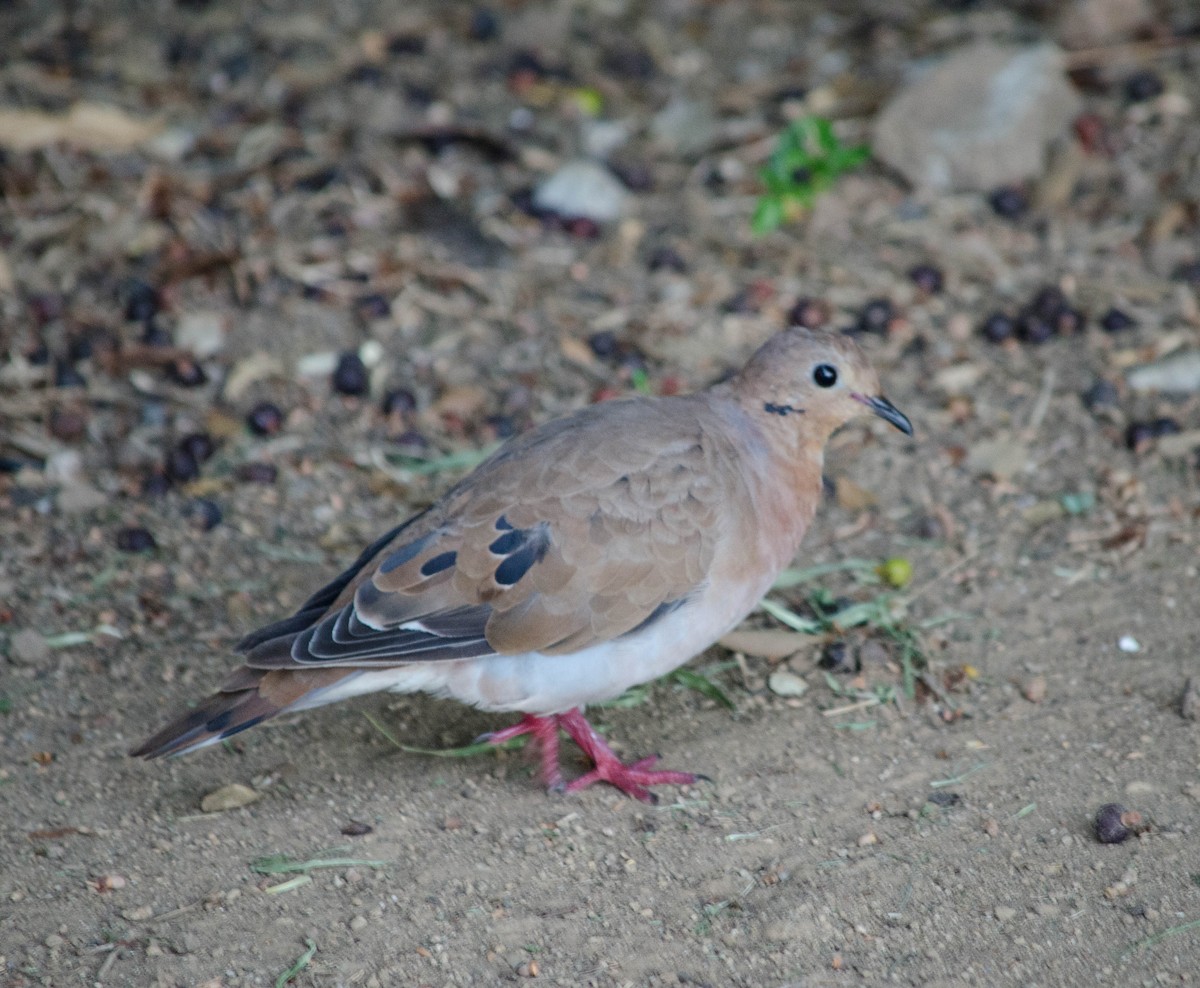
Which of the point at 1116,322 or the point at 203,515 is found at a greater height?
the point at 1116,322

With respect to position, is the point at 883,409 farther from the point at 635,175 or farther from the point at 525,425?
the point at 635,175

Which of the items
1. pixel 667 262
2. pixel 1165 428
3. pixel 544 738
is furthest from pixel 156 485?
pixel 1165 428

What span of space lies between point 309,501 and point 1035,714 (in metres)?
2.65

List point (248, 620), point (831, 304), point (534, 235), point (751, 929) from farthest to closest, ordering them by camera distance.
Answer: point (534, 235), point (831, 304), point (248, 620), point (751, 929)

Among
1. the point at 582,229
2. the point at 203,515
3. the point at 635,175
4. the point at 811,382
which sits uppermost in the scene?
the point at 811,382

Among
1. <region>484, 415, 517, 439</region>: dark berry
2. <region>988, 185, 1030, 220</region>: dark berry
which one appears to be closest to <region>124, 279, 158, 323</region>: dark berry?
<region>484, 415, 517, 439</region>: dark berry

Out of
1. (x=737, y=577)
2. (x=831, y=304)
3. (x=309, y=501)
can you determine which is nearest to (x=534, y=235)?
(x=831, y=304)

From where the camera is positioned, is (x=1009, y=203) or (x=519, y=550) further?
(x=1009, y=203)

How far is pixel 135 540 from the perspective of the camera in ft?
16.9

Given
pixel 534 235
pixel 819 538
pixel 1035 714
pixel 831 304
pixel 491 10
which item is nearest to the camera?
pixel 1035 714

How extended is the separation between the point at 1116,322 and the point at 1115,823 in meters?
2.78

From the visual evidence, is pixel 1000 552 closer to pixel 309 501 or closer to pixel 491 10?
pixel 309 501

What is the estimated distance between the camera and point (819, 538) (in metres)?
5.23

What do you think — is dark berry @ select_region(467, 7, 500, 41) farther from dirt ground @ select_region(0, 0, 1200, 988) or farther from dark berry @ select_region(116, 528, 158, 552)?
dark berry @ select_region(116, 528, 158, 552)
